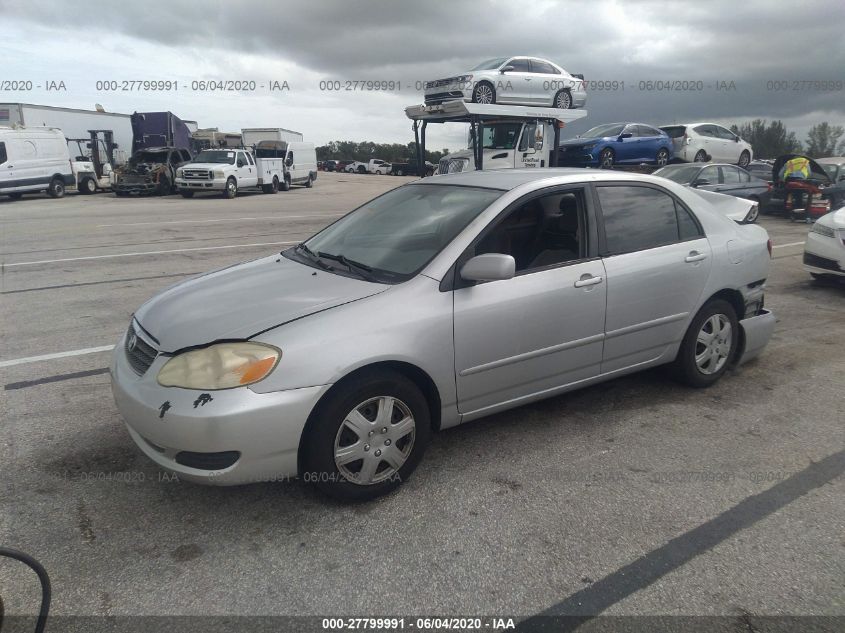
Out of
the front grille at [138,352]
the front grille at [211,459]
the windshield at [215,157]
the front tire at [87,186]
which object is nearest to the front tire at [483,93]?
the front grille at [138,352]

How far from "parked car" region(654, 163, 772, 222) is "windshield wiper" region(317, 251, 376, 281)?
436 inches

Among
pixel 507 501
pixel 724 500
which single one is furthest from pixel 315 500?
pixel 724 500

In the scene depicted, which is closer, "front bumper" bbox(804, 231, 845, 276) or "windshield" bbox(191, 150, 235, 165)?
"front bumper" bbox(804, 231, 845, 276)

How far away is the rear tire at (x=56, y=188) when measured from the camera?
76.8 feet

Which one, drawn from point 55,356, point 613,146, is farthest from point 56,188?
point 55,356

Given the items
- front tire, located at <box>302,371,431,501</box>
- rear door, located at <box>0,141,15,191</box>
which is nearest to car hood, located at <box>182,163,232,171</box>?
rear door, located at <box>0,141,15,191</box>

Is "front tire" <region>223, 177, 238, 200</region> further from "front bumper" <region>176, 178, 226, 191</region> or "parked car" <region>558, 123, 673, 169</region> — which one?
"parked car" <region>558, 123, 673, 169</region>

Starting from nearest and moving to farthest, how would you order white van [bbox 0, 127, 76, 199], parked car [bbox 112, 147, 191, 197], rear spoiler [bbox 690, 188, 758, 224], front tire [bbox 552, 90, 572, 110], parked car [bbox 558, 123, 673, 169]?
rear spoiler [bbox 690, 188, 758, 224] → front tire [bbox 552, 90, 572, 110] → parked car [bbox 558, 123, 673, 169] → white van [bbox 0, 127, 76, 199] → parked car [bbox 112, 147, 191, 197]

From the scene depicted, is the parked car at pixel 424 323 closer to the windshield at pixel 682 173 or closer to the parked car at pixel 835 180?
the windshield at pixel 682 173

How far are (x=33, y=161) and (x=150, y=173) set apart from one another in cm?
400

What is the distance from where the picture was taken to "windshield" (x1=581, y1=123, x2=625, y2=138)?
52.5 ft

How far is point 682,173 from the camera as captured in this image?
1372 centimetres

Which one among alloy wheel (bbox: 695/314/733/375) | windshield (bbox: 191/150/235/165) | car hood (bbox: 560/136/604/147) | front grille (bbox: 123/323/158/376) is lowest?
alloy wheel (bbox: 695/314/733/375)

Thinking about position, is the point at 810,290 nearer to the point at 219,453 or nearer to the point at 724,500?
the point at 724,500
